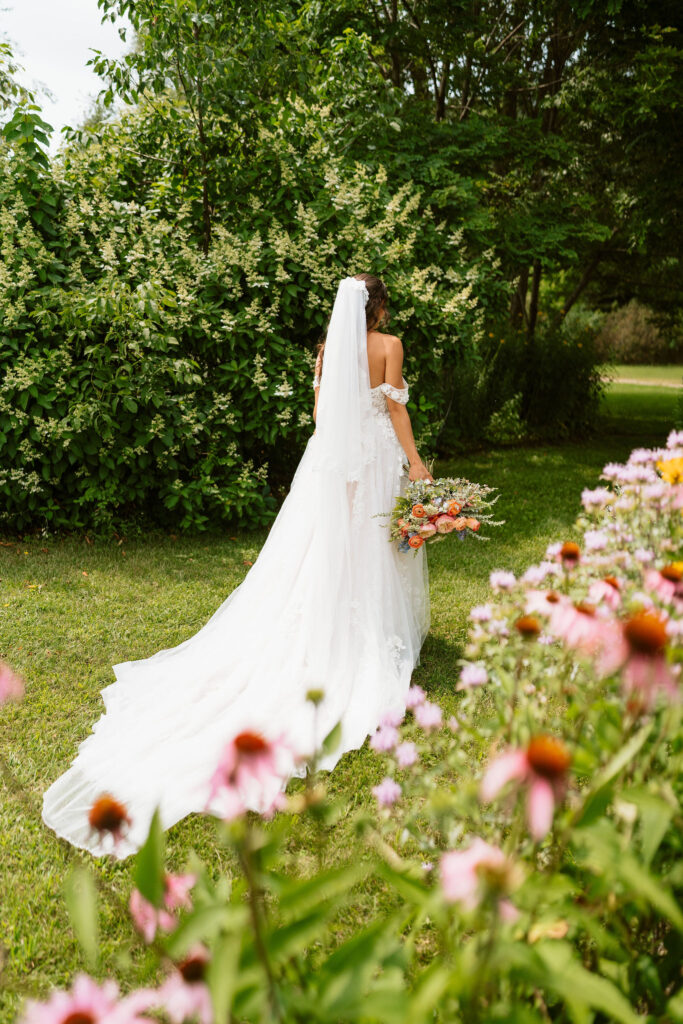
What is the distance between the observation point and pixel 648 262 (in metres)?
12.5

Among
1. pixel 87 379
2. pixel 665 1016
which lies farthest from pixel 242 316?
pixel 665 1016

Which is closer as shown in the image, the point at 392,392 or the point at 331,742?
the point at 331,742

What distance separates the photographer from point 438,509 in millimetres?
3566

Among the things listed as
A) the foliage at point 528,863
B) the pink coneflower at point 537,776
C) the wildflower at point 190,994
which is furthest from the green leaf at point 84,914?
the pink coneflower at point 537,776

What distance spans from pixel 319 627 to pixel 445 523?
0.81m

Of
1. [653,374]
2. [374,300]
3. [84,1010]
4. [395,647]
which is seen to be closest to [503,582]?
[84,1010]

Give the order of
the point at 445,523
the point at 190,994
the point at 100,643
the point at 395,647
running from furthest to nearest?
1. the point at 100,643
2. the point at 395,647
3. the point at 445,523
4. the point at 190,994

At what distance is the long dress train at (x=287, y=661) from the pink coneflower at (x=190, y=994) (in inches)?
65.3

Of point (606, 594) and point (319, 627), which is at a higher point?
point (606, 594)

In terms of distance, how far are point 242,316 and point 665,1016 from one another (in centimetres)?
575

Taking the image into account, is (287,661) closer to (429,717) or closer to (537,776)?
(429,717)

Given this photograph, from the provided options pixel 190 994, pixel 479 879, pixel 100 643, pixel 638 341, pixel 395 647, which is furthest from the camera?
pixel 638 341

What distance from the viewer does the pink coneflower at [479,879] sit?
73 centimetres

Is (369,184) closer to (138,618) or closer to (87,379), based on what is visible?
(87,379)
